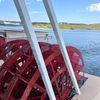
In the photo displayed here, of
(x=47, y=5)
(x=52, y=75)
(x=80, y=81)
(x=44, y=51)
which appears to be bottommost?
(x=80, y=81)

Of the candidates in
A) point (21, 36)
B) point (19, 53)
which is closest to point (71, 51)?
point (19, 53)

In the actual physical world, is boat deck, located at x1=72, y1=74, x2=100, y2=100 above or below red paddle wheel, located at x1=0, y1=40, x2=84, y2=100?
below

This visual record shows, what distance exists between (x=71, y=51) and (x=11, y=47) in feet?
3.16

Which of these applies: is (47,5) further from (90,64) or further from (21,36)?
(90,64)

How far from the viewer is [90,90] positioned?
11.1ft

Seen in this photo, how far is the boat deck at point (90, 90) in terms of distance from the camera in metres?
3.12

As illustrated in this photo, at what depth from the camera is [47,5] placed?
100 inches

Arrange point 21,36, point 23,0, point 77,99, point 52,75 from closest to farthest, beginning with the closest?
point 23,0, point 77,99, point 52,75, point 21,36

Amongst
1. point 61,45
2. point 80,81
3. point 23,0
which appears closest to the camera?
point 23,0

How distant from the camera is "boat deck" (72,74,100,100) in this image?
3122mm

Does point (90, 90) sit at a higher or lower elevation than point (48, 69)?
lower

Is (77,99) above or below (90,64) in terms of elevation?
above

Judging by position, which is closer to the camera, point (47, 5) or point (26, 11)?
point (26, 11)

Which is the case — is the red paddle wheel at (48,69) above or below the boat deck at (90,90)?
above
